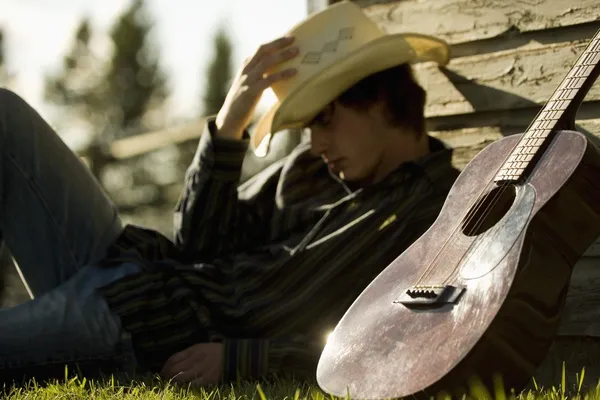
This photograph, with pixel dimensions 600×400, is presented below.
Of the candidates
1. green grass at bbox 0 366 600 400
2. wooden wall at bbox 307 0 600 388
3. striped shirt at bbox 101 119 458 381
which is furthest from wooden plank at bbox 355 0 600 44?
green grass at bbox 0 366 600 400

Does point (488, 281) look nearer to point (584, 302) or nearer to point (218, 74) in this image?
point (584, 302)

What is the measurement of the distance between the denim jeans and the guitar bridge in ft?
3.96

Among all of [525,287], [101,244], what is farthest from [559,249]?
[101,244]

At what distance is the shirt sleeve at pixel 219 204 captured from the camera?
341cm

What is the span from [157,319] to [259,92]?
85 centimetres

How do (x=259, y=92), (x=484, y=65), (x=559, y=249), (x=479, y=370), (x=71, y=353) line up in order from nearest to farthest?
(x=479, y=370), (x=559, y=249), (x=71, y=353), (x=259, y=92), (x=484, y=65)

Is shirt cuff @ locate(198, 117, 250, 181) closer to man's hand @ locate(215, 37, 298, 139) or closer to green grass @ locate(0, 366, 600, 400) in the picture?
man's hand @ locate(215, 37, 298, 139)

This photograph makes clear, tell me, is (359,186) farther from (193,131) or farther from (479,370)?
(193,131)

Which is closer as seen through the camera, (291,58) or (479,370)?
(479,370)

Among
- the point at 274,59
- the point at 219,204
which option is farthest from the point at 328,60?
the point at 219,204

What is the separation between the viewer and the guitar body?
219cm

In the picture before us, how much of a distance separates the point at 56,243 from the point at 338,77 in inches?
45.6

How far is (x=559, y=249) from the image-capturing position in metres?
2.38

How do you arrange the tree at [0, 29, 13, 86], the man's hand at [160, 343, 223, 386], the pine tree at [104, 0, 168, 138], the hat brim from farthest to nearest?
1. the pine tree at [104, 0, 168, 138]
2. the tree at [0, 29, 13, 86]
3. the hat brim
4. the man's hand at [160, 343, 223, 386]
